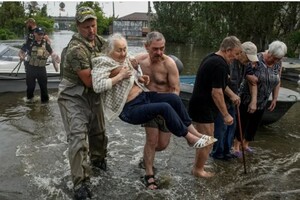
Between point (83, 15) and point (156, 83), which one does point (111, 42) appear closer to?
point (83, 15)

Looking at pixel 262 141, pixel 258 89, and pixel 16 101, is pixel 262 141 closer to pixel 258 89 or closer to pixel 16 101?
pixel 258 89

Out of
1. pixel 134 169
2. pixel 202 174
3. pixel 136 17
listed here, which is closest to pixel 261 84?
pixel 202 174

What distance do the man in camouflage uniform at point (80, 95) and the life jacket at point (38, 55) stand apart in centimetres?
507

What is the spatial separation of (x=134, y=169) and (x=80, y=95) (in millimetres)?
1582

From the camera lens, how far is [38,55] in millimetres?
9508

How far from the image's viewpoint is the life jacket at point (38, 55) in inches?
375

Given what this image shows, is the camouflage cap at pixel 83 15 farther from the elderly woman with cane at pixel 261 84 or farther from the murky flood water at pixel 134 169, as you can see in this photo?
the elderly woman with cane at pixel 261 84

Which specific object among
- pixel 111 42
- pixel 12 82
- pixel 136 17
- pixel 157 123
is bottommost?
pixel 12 82

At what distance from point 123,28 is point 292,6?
2477 inches

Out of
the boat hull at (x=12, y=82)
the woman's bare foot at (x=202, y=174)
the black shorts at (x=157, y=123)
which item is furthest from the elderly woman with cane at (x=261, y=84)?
the boat hull at (x=12, y=82)

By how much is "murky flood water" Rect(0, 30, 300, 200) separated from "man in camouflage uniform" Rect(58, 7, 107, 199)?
→ 0.41m

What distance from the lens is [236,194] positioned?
4805 millimetres

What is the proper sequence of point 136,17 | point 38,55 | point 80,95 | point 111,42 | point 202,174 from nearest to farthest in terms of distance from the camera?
point 111,42 → point 80,95 → point 202,174 → point 38,55 → point 136,17

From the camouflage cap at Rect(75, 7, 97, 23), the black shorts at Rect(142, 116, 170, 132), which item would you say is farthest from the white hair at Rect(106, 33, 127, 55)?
the black shorts at Rect(142, 116, 170, 132)
